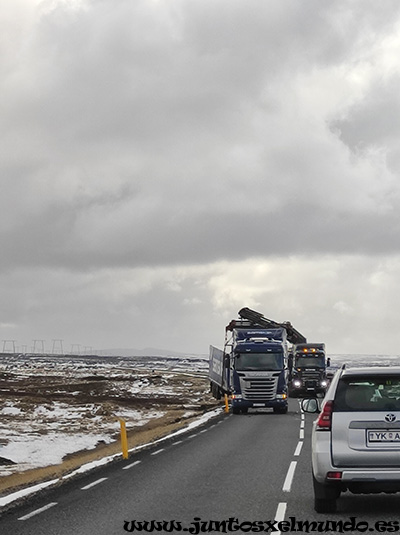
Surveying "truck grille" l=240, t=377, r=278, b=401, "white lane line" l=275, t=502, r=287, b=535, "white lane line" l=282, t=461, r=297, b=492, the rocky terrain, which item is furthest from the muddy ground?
"white lane line" l=275, t=502, r=287, b=535

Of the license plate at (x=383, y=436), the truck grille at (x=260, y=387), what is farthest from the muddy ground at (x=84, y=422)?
the license plate at (x=383, y=436)

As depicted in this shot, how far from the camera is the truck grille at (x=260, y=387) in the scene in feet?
117

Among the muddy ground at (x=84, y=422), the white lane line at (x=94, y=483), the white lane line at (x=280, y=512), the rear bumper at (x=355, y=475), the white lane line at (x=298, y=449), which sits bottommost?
the muddy ground at (x=84, y=422)

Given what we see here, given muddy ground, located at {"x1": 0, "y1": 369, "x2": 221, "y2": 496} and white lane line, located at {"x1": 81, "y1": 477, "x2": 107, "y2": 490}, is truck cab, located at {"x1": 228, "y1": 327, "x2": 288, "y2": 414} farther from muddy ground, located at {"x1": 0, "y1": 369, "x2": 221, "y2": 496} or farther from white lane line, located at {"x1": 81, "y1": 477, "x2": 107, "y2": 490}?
white lane line, located at {"x1": 81, "y1": 477, "x2": 107, "y2": 490}

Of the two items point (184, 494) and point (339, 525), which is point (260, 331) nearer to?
point (184, 494)

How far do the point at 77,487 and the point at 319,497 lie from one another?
5.31m

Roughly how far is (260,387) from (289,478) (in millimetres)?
21477

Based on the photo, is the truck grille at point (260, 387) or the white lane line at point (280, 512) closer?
the white lane line at point (280, 512)

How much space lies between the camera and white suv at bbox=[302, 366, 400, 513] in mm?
10016

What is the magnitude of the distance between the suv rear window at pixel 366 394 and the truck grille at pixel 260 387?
25535 mm

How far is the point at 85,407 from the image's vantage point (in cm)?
4594

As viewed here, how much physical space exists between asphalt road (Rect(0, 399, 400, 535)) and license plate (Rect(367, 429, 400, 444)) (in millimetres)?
1019

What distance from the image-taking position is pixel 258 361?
36.6 metres

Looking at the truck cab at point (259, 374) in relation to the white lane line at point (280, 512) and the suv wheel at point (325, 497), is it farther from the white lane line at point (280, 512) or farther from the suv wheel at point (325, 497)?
the suv wheel at point (325, 497)
